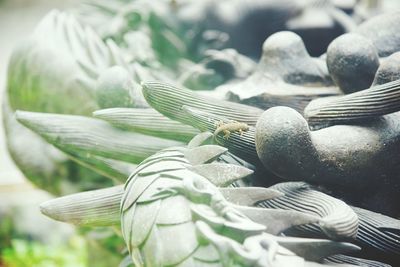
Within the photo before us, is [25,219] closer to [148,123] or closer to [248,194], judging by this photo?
[148,123]

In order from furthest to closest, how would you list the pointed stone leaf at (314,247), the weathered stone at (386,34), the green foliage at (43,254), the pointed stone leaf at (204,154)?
the green foliage at (43,254) < the weathered stone at (386,34) < the pointed stone leaf at (204,154) < the pointed stone leaf at (314,247)

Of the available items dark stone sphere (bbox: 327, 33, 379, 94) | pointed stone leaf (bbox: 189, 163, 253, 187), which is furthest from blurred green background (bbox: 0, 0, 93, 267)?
pointed stone leaf (bbox: 189, 163, 253, 187)

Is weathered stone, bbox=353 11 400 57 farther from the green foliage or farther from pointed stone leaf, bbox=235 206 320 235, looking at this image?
the green foliage

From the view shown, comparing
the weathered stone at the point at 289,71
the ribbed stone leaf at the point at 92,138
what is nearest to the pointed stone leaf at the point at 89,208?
the ribbed stone leaf at the point at 92,138

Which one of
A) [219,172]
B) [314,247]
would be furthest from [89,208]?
[314,247]

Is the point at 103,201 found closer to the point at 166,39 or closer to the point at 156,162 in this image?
the point at 156,162

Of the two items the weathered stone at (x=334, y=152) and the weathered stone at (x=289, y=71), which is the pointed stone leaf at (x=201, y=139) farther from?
the weathered stone at (x=289, y=71)
